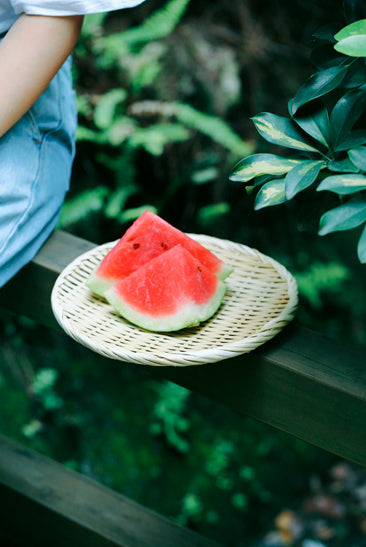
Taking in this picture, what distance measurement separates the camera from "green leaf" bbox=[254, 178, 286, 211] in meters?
0.89

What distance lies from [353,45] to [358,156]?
149mm

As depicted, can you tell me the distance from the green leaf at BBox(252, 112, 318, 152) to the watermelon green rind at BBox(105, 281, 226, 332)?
36 centimetres

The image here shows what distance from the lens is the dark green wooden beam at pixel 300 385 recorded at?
3.20 feet

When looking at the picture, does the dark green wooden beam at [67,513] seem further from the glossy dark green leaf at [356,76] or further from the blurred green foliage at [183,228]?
the glossy dark green leaf at [356,76]

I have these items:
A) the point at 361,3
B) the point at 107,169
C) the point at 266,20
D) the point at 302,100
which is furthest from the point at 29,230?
the point at 266,20

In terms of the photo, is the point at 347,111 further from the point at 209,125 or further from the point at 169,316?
the point at 209,125

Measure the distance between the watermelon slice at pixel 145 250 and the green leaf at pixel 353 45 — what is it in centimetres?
57

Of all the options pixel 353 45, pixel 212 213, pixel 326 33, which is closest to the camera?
pixel 353 45

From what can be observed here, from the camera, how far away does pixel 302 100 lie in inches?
33.8

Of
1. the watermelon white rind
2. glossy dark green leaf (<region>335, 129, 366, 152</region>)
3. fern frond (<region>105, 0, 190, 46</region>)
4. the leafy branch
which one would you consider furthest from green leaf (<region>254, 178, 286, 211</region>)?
fern frond (<region>105, 0, 190, 46</region>)

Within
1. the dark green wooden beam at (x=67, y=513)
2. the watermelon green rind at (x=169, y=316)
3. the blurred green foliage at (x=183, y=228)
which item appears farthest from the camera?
the blurred green foliage at (x=183, y=228)

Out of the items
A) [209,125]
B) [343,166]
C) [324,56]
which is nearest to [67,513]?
[343,166]

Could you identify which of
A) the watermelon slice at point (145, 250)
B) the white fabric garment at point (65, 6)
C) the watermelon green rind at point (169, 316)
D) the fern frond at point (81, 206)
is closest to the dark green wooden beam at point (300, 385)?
the watermelon green rind at point (169, 316)

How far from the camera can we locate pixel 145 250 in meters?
1.26
